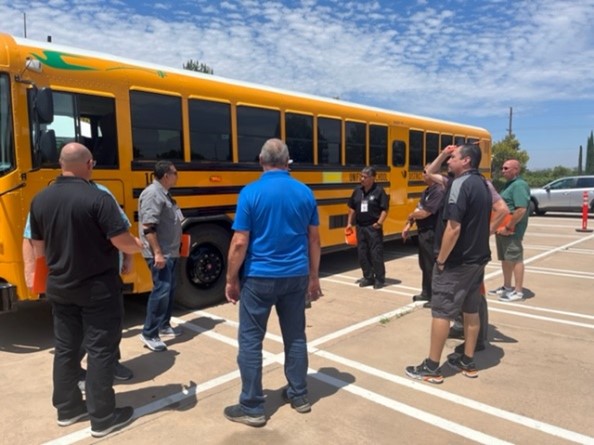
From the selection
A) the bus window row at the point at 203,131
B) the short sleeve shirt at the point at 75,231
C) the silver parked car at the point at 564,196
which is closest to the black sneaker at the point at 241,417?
the short sleeve shirt at the point at 75,231

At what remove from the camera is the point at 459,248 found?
3.70 m

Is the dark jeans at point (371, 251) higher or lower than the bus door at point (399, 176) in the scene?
lower

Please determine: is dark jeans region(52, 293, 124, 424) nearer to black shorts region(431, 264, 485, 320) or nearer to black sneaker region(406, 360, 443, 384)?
black sneaker region(406, 360, 443, 384)

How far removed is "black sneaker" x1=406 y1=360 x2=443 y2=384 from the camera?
381cm

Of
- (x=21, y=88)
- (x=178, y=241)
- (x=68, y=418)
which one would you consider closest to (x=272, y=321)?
(x=178, y=241)

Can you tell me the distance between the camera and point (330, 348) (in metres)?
4.59

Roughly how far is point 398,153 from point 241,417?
7130 millimetres

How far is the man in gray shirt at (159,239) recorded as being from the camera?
441 centimetres

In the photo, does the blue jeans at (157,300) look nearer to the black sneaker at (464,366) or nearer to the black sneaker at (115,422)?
the black sneaker at (115,422)

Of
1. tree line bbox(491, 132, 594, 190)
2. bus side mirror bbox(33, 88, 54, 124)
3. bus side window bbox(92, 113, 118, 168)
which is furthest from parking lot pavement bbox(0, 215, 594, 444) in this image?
tree line bbox(491, 132, 594, 190)

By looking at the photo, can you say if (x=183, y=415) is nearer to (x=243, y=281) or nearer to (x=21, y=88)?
(x=243, y=281)

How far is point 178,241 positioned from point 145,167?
113 cm

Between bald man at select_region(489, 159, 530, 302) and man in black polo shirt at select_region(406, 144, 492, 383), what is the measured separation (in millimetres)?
2414

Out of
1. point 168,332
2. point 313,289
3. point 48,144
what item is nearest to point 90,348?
point 313,289
